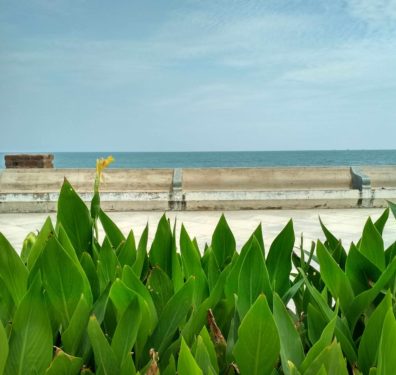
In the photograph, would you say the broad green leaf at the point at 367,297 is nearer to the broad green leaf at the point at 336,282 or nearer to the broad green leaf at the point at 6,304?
the broad green leaf at the point at 336,282

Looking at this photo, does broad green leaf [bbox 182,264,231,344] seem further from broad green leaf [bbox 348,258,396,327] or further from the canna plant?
broad green leaf [bbox 348,258,396,327]

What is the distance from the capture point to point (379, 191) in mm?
8922

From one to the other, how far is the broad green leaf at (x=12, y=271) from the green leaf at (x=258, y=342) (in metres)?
0.52

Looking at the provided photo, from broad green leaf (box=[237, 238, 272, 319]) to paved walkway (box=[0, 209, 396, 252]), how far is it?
17.0ft

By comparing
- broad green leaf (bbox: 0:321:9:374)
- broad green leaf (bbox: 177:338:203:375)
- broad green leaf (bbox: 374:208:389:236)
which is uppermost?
broad green leaf (bbox: 374:208:389:236)

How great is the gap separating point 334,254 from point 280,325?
2.11 ft

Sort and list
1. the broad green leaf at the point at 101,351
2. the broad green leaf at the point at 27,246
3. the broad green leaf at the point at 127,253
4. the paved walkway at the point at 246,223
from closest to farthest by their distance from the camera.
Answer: the broad green leaf at the point at 101,351, the broad green leaf at the point at 127,253, the broad green leaf at the point at 27,246, the paved walkway at the point at 246,223

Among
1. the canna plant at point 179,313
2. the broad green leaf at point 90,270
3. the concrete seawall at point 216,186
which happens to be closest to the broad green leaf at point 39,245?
the canna plant at point 179,313

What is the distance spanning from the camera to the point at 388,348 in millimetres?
671

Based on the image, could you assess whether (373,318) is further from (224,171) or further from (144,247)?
(224,171)

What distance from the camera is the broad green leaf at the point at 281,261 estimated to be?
3.87 ft

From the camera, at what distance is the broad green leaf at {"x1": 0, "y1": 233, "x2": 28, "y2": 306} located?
3.30 ft

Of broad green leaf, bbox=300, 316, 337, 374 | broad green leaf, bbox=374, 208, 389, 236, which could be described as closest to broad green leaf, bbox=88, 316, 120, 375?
broad green leaf, bbox=300, 316, 337, 374

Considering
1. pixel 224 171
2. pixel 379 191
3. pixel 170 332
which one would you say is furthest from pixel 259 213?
pixel 170 332
